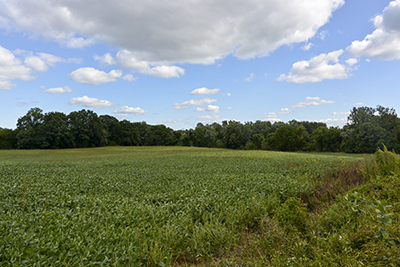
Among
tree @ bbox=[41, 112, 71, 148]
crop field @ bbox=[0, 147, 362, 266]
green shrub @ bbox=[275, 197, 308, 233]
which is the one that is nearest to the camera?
crop field @ bbox=[0, 147, 362, 266]

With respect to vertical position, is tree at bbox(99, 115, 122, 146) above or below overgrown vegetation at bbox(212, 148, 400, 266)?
above

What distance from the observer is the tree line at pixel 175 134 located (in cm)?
5372

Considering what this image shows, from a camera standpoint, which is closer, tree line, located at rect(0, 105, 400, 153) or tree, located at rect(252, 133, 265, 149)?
tree line, located at rect(0, 105, 400, 153)

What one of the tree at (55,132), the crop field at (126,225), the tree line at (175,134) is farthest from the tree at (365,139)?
the tree at (55,132)

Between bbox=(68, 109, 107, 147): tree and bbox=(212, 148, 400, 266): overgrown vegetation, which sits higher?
bbox=(68, 109, 107, 147): tree

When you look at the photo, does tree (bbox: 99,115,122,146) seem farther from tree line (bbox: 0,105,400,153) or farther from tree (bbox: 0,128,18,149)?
tree (bbox: 0,128,18,149)

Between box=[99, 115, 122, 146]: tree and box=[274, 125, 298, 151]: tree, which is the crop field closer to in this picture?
box=[274, 125, 298, 151]: tree

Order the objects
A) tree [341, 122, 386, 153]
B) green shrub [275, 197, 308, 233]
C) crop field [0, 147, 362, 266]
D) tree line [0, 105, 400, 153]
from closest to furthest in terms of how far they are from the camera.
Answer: crop field [0, 147, 362, 266]
green shrub [275, 197, 308, 233]
tree [341, 122, 386, 153]
tree line [0, 105, 400, 153]

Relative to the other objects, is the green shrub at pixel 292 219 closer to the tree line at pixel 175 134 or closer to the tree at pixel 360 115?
the tree line at pixel 175 134

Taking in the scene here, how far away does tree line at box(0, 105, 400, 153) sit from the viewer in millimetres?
53719

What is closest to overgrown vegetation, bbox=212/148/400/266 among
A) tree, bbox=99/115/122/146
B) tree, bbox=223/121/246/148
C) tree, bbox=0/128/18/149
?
tree, bbox=223/121/246/148

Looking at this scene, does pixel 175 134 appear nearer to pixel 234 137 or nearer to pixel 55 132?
pixel 234 137

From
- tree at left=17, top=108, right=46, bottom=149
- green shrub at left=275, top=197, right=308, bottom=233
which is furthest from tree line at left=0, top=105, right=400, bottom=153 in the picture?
green shrub at left=275, top=197, right=308, bottom=233

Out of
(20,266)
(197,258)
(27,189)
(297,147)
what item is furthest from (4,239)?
(297,147)
